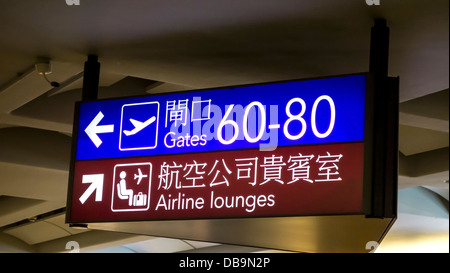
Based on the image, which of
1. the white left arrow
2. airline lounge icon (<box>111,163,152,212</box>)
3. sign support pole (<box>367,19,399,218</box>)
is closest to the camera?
sign support pole (<box>367,19,399,218</box>)

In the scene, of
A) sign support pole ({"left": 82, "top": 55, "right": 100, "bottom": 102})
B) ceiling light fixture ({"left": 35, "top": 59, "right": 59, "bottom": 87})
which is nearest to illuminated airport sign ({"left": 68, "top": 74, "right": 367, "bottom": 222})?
sign support pole ({"left": 82, "top": 55, "right": 100, "bottom": 102})

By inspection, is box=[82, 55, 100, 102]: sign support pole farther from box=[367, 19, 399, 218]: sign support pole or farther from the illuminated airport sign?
box=[367, 19, 399, 218]: sign support pole

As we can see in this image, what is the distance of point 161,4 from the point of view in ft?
18.3

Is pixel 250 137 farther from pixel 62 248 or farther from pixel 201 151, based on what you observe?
pixel 62 248

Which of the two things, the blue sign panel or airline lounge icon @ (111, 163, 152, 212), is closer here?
the blue sign panel

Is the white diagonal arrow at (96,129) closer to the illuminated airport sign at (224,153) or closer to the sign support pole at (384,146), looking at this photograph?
the illuminated airport sign at (224,153)

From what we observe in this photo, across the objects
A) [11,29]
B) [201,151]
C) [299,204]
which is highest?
[11,29]

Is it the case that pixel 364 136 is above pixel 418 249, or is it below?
below

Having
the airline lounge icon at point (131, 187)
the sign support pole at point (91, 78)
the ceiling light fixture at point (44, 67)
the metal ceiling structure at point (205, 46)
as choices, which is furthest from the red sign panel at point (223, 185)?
the ceiling light fixture at point (44, 67)

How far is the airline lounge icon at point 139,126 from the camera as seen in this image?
5.66 metres

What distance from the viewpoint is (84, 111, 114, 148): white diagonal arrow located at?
5809 millimetres

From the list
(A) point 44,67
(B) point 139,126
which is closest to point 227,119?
(B) point 139,126

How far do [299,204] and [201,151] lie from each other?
78cm

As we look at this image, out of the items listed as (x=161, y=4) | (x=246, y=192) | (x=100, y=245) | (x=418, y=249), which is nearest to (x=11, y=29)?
(x=161, y=4)
